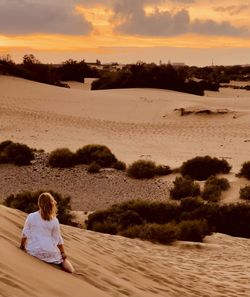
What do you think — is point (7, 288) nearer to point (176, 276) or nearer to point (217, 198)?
point (176, 276)

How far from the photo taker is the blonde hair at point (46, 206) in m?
7.72

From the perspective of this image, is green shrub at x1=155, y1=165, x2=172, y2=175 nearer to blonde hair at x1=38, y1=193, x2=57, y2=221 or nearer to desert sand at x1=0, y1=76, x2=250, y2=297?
desert sand at x1=0, y1=76, x2=250, y2=297

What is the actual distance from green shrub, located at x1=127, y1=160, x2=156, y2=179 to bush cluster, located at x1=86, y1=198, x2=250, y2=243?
5081 millimetres

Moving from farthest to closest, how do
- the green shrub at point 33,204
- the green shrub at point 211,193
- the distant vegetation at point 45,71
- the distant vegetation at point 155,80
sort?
1. the distant vegetation at point 155,80
2. the distant vegetation at point 45,71
3. the green shrub at point 211,193
4. the green shrub at point 33,204

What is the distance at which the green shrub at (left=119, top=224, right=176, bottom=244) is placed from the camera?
44.4ft

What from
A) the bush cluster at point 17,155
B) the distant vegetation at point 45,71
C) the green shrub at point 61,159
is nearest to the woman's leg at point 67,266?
the green shrub at point 61,159

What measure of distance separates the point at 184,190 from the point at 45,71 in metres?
44.0

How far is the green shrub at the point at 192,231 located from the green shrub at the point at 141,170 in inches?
307

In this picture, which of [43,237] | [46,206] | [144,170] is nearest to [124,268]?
[43,237]

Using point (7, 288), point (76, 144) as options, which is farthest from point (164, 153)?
point (7, 288)

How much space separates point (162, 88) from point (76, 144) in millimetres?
28125

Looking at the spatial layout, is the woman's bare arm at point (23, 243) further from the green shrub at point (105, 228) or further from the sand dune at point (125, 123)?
the sand dune at point (125, 123)

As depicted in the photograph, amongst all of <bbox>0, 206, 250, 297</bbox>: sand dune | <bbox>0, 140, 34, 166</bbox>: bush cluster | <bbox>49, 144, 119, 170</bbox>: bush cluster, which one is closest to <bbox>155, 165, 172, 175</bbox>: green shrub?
<bbox>49, 144, 119, 170</bbox>: bush cluster

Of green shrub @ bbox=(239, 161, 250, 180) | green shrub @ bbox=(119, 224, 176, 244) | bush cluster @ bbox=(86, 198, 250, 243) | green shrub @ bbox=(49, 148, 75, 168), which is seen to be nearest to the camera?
green shrub @ bbox=(119, 224, 176, 244)
